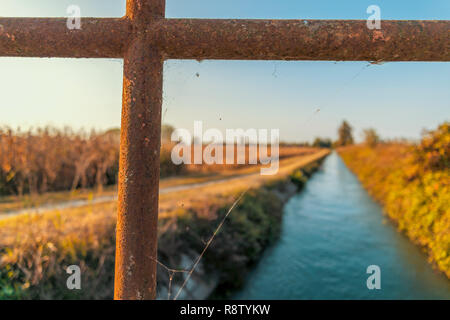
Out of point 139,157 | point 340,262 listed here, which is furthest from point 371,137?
point 139,157

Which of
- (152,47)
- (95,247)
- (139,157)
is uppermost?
(152,47)

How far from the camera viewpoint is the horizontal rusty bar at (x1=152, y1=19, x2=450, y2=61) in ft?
2.46

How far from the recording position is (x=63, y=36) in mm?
775

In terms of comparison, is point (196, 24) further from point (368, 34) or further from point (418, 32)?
point (418, 32)

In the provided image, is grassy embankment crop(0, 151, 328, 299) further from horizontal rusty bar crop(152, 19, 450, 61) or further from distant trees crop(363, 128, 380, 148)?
distant trees crop(363, 128, 380, 148)

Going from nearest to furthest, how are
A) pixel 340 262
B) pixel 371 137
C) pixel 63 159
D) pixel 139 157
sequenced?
pixel 139 157, pixel 340 262, pixel 63 159, pixel 371 137

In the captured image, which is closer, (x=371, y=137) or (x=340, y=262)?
(x=340, y=262)

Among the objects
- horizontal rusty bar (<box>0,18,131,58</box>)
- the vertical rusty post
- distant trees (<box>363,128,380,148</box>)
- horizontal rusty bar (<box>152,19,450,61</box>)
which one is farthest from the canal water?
distant trees (<box>363,128,380,148</box>)

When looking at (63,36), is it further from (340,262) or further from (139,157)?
(340,262)

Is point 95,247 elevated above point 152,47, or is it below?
below

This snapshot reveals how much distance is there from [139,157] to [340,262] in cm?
831

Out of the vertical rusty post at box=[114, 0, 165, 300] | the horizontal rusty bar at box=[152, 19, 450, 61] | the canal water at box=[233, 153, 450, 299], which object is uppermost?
the horizontal rusty bar at box=[152, 19, 450, 61]

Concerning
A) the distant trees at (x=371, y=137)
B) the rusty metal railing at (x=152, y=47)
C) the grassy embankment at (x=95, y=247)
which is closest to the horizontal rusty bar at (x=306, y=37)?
the rusty metal railing at (x=152, y=47)

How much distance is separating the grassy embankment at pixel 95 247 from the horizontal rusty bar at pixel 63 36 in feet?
3.52
